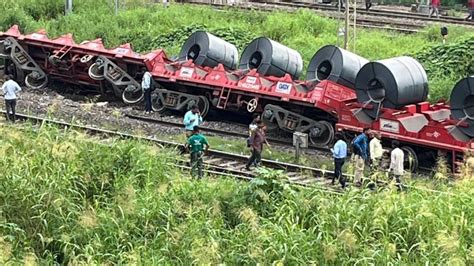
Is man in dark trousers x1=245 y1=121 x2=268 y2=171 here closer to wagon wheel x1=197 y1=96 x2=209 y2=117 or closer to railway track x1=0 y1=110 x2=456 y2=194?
railway track x1=0 y1=110 x2=456 y2=194

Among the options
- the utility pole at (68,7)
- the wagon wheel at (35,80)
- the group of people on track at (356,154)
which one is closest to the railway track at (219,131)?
the group of people on track at (356,154)

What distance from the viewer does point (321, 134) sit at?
20.0 meters

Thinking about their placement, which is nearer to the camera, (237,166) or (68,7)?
(237,166)

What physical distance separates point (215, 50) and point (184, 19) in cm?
1019

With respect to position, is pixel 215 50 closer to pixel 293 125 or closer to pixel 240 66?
pixel 240 66

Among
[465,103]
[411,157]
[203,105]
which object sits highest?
[465,103]

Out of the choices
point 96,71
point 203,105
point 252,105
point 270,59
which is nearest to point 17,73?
point 96,71

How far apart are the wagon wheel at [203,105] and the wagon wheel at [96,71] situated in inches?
128

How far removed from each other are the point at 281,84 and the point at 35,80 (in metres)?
8.88

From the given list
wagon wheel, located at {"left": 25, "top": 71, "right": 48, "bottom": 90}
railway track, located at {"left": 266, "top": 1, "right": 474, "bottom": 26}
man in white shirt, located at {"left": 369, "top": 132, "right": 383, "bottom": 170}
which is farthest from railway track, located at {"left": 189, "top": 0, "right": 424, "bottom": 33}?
man in white shirt, located at {"left": 369, "top": 132, "right": 383, "bottom": 170}

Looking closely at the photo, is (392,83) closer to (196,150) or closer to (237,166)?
(237,166)

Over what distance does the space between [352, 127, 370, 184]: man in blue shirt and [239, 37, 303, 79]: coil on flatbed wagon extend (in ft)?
19.4

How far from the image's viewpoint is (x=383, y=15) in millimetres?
37438

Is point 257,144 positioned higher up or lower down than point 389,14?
lower down
